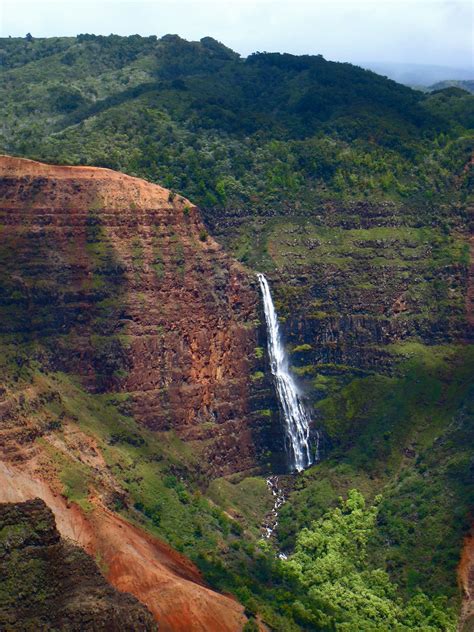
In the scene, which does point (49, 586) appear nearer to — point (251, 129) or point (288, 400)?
point (288, 400)

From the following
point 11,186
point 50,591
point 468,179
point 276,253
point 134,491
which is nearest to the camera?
point 50,591

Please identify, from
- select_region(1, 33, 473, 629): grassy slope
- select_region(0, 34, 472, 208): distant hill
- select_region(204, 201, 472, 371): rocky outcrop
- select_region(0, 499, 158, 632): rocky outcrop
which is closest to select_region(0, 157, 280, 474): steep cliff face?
select_region(1, 33, 473, 629): grassy slope

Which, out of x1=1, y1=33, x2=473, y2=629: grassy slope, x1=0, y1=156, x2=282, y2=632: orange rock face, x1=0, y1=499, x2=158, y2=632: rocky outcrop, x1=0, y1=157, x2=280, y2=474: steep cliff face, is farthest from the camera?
x1=0, y1=157, x2=280, y2=474: steep cliff face

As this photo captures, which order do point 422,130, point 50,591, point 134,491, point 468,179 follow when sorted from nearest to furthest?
point 50,591
point 134,491
point 468,179
point 422,130

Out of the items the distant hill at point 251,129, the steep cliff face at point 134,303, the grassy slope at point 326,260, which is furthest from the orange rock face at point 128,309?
the distant hill at point 251,129

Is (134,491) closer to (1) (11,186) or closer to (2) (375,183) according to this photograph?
(1) (11,186)

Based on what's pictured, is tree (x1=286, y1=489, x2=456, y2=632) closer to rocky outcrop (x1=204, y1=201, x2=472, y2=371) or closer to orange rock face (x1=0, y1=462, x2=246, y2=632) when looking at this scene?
orange rock face (x1=0, y1=462, x2=246, y2=632)

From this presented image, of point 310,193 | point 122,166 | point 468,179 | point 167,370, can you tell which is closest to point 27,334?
point 167,370
